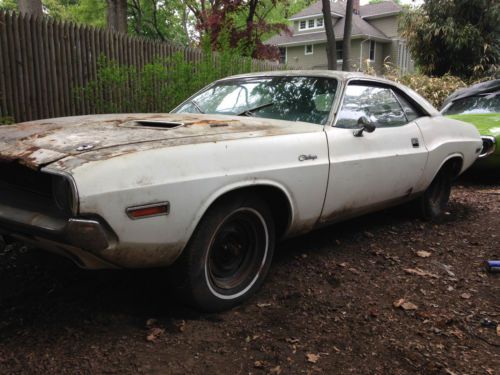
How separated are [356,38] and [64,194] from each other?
113 feet

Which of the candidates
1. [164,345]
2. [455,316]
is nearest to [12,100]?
[164,345]

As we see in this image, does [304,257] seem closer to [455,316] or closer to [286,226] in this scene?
[286,226]

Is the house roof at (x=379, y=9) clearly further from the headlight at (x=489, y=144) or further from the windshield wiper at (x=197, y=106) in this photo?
the windshield wiper at (x=197, y=106)

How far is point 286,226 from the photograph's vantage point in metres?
3.11

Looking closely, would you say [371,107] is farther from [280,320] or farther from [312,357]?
[312,357]

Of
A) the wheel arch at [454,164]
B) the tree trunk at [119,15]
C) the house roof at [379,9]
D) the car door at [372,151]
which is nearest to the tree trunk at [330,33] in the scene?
the wheel arch at [454,164]

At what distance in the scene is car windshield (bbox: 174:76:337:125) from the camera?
11.8 feet

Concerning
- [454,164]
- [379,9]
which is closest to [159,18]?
[379,9]

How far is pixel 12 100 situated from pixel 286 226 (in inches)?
207

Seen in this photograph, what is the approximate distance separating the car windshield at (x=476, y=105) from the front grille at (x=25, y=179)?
7126 mm

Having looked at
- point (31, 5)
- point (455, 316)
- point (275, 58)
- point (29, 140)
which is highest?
point (31, 5)

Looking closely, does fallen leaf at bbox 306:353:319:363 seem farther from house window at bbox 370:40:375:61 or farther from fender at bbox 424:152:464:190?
house window at bbox 370:40:375:61

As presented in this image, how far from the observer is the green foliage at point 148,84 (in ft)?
23.6

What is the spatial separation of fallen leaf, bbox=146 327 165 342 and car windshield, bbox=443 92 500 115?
686 centimetres
